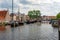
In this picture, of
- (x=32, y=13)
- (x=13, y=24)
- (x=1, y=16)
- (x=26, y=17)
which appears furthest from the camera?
(x=26, y=17)

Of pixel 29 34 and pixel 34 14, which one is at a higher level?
pixel 29 34

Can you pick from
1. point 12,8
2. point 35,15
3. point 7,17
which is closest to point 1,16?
point 7,17

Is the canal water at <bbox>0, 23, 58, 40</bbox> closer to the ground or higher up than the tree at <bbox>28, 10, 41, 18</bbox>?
higher up

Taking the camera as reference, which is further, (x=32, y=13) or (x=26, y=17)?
(x=26, y=17)

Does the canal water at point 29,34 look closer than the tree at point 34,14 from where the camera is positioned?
Yes

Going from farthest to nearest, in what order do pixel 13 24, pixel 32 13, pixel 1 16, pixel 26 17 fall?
pixel 26 17
pixel 32 13
pixel 1 16
pixel 13 24

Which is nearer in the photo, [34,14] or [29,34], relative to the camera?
[29,34]

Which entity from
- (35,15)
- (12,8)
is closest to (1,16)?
(12,8)

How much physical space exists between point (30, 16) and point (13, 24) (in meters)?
93.9

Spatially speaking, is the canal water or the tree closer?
the canal water

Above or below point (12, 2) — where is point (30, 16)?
below

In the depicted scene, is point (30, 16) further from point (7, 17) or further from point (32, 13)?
point (7, 17)

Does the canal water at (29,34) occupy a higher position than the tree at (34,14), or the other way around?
the canal water at (29,34)

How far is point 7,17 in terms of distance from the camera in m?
119
